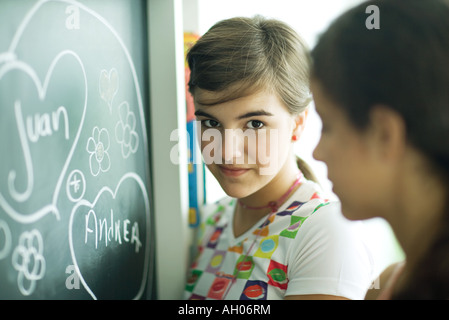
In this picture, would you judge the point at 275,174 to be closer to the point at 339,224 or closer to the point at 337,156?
the point at 339,224

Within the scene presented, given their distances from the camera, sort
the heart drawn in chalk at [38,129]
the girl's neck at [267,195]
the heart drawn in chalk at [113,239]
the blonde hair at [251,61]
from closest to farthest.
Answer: the heart drawn in chalk at [38,129] < the heart drawn in chalk at [113,239] < the blonde hair at [251,61] < the girl's neck at [267,195]

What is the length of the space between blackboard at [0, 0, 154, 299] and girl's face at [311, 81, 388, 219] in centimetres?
39

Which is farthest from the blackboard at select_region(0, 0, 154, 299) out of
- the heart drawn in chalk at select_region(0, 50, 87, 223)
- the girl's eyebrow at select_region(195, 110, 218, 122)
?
the girl's eyebrow at select_region(195, 110, 218, 122)

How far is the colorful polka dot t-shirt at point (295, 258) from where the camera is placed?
29.8 inches

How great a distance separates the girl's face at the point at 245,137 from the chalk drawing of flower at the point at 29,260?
0.40 metres

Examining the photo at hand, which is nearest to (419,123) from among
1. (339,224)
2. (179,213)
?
(339,224)

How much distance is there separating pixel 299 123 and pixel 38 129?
0.56 m

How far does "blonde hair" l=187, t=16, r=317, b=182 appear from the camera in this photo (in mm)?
808

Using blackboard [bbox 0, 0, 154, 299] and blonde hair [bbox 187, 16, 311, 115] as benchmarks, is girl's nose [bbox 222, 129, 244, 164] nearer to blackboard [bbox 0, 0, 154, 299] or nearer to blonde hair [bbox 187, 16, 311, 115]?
blonde hair [bbox 187, 16, 311, 115]

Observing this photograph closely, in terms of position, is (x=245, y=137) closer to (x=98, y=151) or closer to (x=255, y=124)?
(x=255, y=124)

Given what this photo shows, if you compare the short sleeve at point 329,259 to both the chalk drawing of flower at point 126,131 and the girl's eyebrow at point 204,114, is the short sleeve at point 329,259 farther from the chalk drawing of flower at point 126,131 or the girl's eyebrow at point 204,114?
the chalk drawing of flower at point 126,131

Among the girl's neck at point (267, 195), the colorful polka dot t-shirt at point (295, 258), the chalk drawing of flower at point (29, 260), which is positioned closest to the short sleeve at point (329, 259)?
the colorful polka dot t-shirt at point (295, 258)

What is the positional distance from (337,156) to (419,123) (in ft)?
0.41

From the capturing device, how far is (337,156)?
1.93 feet
